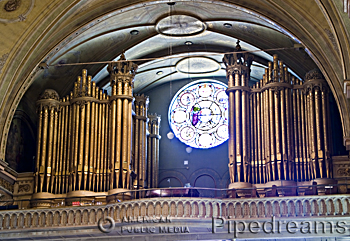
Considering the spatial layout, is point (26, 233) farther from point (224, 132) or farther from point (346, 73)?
point (346, 73)

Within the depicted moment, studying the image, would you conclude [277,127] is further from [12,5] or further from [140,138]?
[12,5]

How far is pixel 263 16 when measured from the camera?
1931 centimetres

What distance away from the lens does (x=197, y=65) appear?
77.2 feet

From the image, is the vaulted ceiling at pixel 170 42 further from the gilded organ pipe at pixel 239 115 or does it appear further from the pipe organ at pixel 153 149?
the pipe organ at pixel 153 149

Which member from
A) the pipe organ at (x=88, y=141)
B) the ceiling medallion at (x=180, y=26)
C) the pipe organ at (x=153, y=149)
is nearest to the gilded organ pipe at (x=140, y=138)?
the pipe organ at (x=88, y=141)

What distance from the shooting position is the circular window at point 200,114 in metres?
23.5

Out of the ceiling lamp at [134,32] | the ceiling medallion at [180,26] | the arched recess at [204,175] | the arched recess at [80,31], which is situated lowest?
the arched recess at [204,175]

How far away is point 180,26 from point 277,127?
470 cm

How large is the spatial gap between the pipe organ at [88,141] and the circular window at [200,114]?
251 cm

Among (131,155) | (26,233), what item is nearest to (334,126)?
(131,155)

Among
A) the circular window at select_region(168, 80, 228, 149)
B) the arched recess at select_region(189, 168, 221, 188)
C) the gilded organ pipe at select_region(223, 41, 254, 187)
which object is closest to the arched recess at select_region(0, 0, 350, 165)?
the gilded organ pipe at select_region(223, 41, 254, 187)

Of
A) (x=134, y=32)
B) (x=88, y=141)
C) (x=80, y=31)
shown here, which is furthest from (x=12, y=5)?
(x=88, y=141)

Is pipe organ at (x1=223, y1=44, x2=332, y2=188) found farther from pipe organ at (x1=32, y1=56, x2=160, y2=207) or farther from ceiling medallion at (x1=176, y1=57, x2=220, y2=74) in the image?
pipe organ at (x1=32, y1=56, x2=160, y2=207)

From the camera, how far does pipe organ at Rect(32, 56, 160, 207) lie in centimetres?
2008
